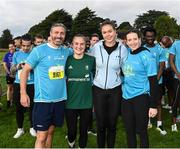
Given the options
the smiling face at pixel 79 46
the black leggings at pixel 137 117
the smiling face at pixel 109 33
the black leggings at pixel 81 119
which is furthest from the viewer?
the black leggings at pixel 81 119

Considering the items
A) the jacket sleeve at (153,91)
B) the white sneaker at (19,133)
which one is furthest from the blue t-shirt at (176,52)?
the white sneaker at (19,133)

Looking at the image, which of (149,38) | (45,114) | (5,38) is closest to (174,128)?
(149,38)

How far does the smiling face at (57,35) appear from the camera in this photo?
524cm

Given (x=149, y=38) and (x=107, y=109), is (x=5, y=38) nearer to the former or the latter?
(x=149, y=38)

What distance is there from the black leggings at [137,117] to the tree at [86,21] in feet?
245

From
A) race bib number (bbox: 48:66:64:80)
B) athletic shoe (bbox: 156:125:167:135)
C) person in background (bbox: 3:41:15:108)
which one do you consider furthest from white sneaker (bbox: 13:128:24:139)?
person in background (bbox: 3:41:15:108)

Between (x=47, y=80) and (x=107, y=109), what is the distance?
101 cm

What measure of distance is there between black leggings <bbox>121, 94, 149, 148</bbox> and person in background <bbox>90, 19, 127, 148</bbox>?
0.82ft

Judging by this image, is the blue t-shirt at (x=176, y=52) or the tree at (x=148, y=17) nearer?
the blue t-shirt at (x=176, y=52)

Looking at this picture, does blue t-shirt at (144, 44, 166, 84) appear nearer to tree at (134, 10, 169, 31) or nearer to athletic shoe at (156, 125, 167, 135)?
athletic shoe at (156, 125, 167, 135)

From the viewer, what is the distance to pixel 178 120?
867cm

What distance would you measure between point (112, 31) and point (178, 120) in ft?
13.2

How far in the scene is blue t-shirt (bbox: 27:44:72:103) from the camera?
5.20m

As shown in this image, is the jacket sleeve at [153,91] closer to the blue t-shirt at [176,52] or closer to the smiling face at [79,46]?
the smiling face at [79,46]
